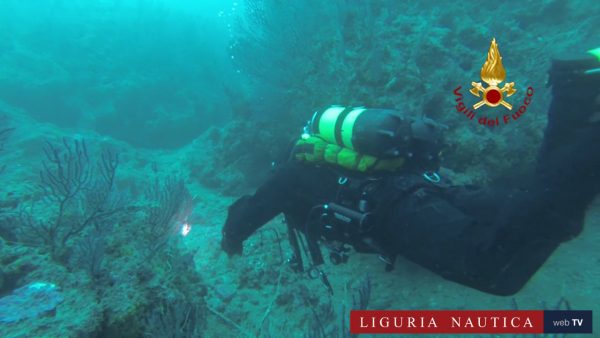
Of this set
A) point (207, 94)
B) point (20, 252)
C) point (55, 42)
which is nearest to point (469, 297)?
point (20, 252)

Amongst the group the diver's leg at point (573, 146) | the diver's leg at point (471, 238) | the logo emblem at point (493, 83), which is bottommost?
the diver's leg at point (471, 238)

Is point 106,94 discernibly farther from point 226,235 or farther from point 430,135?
point 430,135

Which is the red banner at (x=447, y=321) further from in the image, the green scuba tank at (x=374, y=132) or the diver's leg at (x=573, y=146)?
the green scuba tank at (x=374, y=132)

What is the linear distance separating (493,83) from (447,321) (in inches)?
103

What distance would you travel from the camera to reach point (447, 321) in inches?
120

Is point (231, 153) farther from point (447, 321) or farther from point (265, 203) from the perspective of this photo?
point (447, 321)

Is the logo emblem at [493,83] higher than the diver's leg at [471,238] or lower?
higher

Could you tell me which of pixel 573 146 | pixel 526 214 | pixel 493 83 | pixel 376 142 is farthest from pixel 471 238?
pixel 493 83

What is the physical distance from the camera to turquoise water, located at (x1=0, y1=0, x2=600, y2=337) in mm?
2705

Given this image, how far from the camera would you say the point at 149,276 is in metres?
2.63

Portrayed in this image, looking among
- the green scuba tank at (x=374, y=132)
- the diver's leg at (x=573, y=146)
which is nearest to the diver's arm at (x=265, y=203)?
the green scuba tank at (x=374, y=132)

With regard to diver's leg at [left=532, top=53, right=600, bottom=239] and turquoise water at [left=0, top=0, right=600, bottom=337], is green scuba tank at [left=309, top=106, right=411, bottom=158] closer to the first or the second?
diver's leg at [left=532, top=53, right=600, bottom=239]

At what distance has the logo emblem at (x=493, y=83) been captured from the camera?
338 cm

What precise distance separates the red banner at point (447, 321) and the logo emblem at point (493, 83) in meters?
2.26
